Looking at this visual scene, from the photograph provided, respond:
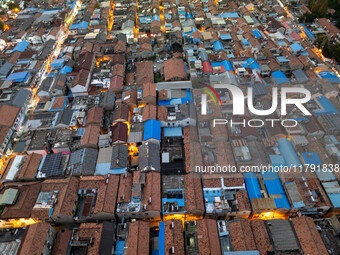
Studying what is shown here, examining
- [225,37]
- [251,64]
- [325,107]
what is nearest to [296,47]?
[251,64]

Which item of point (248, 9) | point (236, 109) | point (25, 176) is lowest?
point (25, 176)

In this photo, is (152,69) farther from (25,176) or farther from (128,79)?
(25,176)

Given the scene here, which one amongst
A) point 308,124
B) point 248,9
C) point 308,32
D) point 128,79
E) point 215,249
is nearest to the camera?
point 215,249

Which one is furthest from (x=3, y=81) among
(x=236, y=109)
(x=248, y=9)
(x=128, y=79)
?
(x=248, y=9)

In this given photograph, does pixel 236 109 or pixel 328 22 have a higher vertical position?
pixel 328 22

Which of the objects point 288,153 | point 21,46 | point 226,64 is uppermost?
point 226,64

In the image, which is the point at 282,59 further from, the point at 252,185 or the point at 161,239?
the point at 161,239

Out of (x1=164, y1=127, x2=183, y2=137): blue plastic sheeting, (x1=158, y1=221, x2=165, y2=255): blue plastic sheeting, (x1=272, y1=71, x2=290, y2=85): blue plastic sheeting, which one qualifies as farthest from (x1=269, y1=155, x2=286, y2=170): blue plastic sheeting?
(x1=272, y1=71, x2=290, y2=85): blue plastic sheeting
